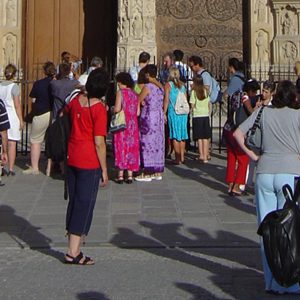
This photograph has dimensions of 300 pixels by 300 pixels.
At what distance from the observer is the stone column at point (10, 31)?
57.2ft

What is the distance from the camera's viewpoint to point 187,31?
18234 millimetres

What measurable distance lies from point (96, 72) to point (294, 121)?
6.32 feet

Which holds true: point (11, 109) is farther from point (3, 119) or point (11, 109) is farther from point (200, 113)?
point (200, 113)

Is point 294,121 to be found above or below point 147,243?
above

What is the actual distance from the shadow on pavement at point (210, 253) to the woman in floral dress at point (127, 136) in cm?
248

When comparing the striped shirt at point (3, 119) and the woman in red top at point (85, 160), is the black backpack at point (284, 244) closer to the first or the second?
the woman in red top at point (85, 160)

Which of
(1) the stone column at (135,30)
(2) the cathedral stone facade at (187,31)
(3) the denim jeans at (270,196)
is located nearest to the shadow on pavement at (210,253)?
(3) the denim jeans at (270,196)

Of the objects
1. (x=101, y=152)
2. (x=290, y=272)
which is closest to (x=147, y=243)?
(x=101, y=152)

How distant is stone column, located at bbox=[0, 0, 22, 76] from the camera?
17438mm

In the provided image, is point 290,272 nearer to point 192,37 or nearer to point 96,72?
point 96,72

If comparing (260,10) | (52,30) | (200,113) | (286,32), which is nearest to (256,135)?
(200,113)

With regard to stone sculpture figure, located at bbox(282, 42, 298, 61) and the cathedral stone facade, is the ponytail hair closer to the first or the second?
the cathedral stone facade

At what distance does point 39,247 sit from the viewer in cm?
820

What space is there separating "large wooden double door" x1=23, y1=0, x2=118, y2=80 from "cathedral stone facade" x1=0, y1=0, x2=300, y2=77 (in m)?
0.02
